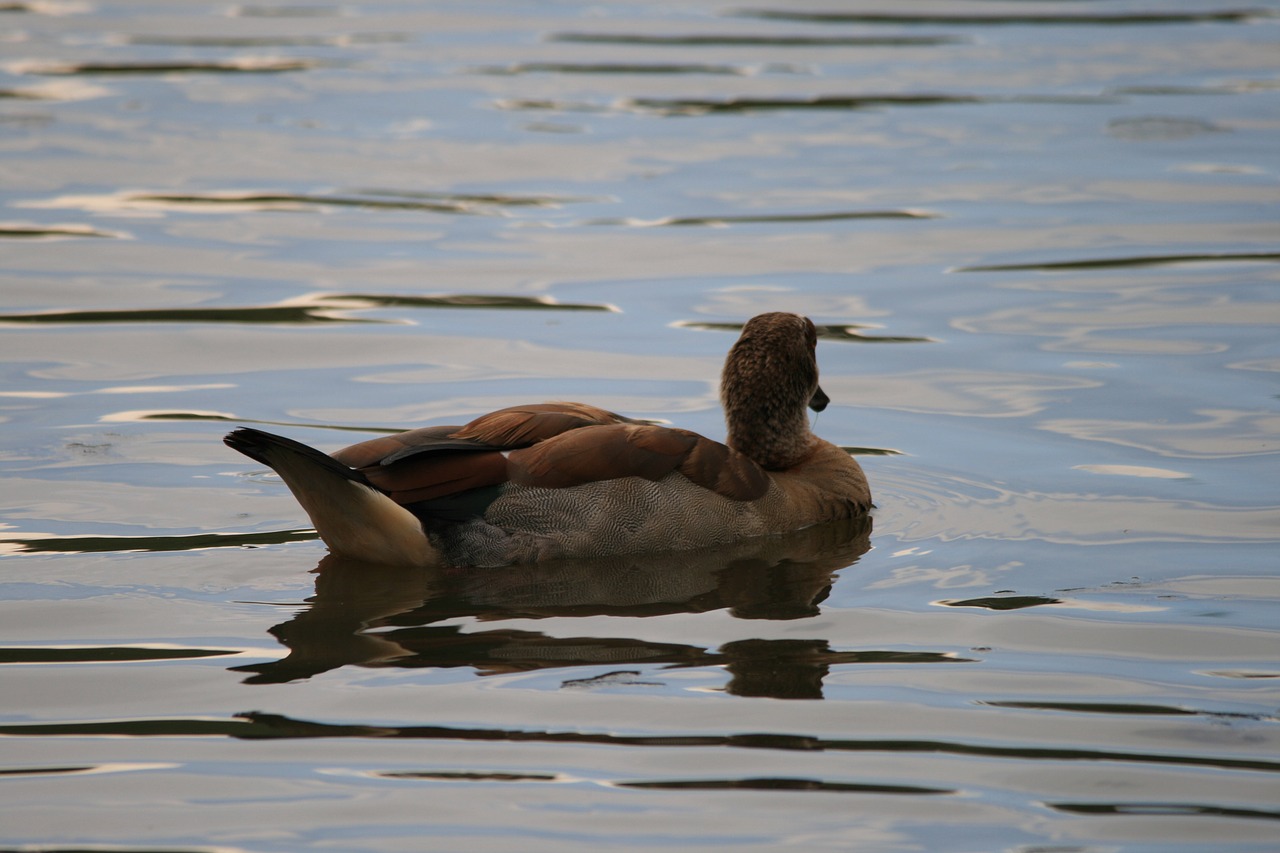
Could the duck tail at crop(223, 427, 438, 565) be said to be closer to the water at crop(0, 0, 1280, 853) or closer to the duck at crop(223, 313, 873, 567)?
the duck at crop(223, 313, 873, 567)

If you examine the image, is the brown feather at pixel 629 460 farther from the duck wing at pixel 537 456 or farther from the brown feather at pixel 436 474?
the brown feather at pixel 436 474

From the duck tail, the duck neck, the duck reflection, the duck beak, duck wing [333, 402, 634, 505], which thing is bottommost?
the duck reflection

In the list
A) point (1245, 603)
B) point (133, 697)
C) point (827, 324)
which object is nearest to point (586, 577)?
point (133, 697)

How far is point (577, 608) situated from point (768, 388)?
2.20m

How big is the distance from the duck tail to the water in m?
0.17

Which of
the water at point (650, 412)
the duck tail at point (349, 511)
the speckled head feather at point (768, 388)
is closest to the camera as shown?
the water at point (650, 412)

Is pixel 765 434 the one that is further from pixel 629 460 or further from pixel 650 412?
pixel 650 412

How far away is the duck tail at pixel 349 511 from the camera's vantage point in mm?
7777

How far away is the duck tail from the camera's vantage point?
7777mm

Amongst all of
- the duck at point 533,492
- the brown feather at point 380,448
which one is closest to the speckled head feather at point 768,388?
the duck at point 533,492

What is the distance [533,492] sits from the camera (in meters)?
8.25

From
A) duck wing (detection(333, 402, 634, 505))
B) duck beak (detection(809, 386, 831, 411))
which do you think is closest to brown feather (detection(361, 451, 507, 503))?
duck wing (detection(333, 402, 634, 505))

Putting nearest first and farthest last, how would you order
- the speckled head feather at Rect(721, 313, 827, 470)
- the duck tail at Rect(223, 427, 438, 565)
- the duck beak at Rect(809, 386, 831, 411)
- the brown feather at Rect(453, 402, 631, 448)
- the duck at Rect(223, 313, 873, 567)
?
the duck tail at Rect(223, 427, 438, 565) < the duck at Rect(223, 313, 873, 567) < the brown feather at Rect(453, 402, 631, 448) < the speckled head feather at Rect(721, 313, 827, 470) < the duck beak at Rect(809, 386, 831, 411)

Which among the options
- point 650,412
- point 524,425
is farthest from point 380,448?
point 650,412
